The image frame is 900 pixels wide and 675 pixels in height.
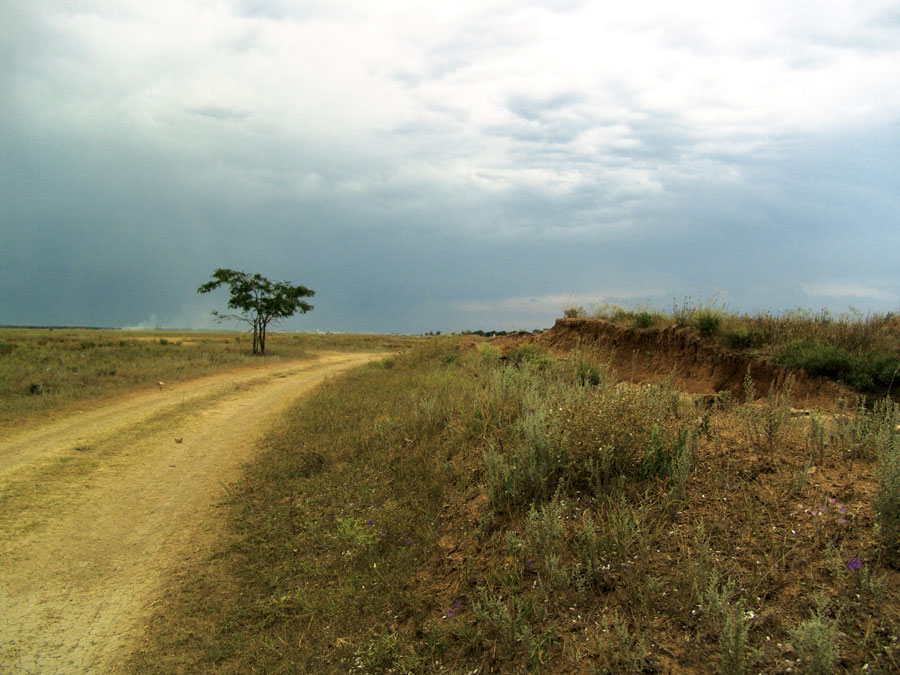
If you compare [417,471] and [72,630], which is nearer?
[72,630]

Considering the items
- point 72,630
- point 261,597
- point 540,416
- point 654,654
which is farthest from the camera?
point 540,416

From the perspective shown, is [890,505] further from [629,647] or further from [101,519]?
[101,519]

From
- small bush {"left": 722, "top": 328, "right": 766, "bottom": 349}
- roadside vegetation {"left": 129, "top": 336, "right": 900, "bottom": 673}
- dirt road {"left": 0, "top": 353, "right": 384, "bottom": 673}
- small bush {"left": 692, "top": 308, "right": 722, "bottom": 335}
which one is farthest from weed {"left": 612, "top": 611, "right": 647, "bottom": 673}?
small bush {"left": 692, "top": 308, "right": 722, "bottom": 335}

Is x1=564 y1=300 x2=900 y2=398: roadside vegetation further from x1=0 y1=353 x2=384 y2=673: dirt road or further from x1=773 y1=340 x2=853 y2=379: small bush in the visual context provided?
x1=0 y1=353 x2=384 y2=673: dirt road

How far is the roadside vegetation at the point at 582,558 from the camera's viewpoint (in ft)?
9.31

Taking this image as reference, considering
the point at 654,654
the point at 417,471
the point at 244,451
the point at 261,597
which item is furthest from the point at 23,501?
the point at 654,654

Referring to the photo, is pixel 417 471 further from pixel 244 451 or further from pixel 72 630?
pixel 244 451

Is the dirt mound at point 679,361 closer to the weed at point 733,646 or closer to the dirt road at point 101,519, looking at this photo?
the weed at point 733,646

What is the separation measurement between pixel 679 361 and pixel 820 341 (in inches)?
113

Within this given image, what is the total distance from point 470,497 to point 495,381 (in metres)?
2.49

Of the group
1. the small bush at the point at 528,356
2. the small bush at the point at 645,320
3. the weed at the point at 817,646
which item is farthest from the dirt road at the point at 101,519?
the small bush at the point at 645,320

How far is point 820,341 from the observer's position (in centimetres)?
1029

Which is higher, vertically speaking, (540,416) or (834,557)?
(540,416)

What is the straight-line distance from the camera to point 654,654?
282 cm
